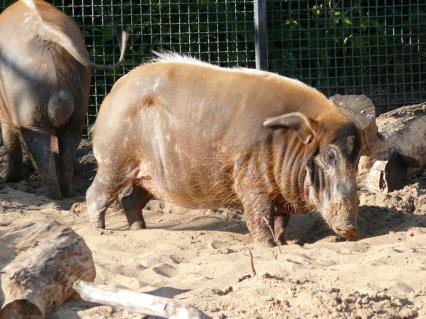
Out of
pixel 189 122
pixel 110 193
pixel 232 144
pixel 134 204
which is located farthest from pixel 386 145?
pixel 110 193

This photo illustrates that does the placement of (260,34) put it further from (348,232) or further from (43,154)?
(348,232)

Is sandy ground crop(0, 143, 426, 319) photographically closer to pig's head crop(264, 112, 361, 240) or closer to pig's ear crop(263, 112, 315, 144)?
pig's head crop(264, 112, 361, 240)

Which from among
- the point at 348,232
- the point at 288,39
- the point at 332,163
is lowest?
the point at 348,232

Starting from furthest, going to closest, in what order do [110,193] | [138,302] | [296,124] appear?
[110,193] < [296,124] < [138,302]

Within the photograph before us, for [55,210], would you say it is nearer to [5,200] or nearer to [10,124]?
[5,200]

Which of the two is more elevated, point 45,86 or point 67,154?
point 45,86

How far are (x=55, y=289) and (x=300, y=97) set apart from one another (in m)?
2.72

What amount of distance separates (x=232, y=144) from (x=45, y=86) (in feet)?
7.56

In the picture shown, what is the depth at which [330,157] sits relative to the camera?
6824mm

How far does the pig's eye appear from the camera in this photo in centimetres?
680

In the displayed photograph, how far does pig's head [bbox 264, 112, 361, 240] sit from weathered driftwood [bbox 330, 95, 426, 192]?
1042mm

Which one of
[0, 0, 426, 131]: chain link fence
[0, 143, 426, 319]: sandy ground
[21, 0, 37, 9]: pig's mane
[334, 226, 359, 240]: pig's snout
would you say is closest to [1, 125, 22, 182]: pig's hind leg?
[0, 143, 426, 319]: sandy ground

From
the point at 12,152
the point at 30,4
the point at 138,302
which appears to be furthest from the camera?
the point at 12,152

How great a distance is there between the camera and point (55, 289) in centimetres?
492
